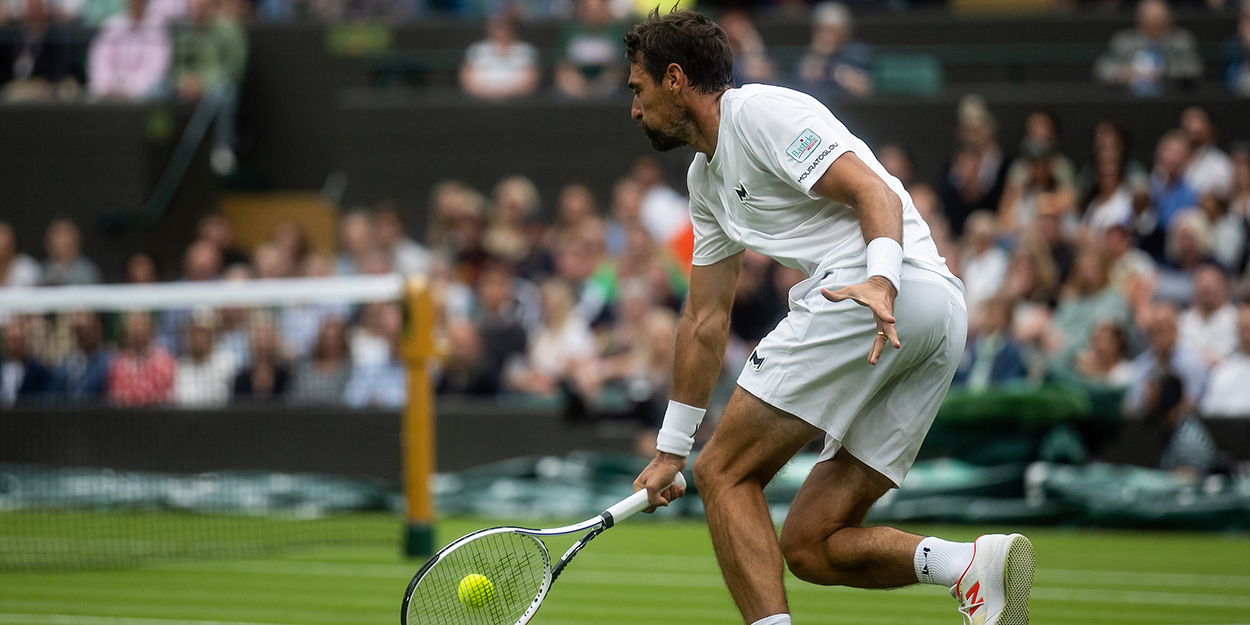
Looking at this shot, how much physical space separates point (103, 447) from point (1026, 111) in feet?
28.5

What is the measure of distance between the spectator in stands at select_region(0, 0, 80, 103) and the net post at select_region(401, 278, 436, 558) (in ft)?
33.9

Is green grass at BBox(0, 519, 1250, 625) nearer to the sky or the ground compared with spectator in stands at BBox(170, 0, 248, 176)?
nearer to the ground

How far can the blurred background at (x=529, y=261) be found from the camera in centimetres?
1016

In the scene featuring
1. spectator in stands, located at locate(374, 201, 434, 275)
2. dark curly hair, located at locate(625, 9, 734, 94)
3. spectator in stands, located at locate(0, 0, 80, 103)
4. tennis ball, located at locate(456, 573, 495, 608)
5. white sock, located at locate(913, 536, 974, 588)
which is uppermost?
spectator in stands, located at locate(0, 0, 80, 103)

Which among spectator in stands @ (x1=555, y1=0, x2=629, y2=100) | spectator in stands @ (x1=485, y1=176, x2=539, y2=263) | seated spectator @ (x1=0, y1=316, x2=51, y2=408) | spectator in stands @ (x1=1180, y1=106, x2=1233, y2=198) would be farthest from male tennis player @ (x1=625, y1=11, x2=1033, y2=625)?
spectator in stands @ (x1=555, y1=0, x2=629, y2=100)

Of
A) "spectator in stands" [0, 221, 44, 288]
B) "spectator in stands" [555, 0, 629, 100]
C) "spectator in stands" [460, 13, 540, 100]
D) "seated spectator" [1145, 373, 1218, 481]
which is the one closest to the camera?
"seated spectator" [1145, 373, 1218, 481]

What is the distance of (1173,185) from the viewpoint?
11984 mm

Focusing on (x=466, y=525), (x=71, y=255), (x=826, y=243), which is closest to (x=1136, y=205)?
(x=466, y=525)

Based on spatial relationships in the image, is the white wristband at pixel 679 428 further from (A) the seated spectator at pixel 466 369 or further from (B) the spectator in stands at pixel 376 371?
(A) the seated spectator at pixel 466 369

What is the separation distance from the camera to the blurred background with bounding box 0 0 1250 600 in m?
10.2

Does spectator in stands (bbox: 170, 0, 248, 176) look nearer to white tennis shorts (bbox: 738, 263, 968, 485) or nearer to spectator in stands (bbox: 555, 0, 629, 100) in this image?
spectator in stands (bbox: 555, 0, 629, 100)

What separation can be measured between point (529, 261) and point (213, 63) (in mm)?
6122

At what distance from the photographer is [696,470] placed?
4613mm

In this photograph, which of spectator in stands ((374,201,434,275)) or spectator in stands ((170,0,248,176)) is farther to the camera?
spectator in stands ((170,0,248,176))
